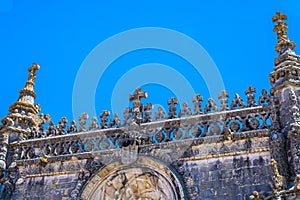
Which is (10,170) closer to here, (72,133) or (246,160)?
(72,133)

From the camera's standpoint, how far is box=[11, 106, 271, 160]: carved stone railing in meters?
11.6

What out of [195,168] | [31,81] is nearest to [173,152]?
[195,168]

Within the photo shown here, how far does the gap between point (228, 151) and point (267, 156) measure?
0.97 m

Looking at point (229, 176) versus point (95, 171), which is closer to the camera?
point (229, 176)

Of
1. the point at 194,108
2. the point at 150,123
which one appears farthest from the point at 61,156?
the point at 194,108

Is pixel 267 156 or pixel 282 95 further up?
pixel 282 95

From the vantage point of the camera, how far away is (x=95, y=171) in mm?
12266

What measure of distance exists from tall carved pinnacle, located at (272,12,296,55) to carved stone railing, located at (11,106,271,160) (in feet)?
6.06

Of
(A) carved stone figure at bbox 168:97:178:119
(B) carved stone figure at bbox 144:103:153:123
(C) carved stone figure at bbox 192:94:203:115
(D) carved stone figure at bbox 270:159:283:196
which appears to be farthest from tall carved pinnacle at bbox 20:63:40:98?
(D) carved stone figure at bbox 270:159:283:196

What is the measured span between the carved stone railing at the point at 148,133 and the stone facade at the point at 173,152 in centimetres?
3

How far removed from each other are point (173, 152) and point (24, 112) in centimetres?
546

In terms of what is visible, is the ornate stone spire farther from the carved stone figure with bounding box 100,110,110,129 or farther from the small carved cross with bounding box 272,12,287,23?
the small carved cross with bounding box 272,12,287,23

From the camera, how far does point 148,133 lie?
40.8 ft

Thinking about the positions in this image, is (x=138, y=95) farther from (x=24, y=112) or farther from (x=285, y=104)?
(x=285, y=104)
